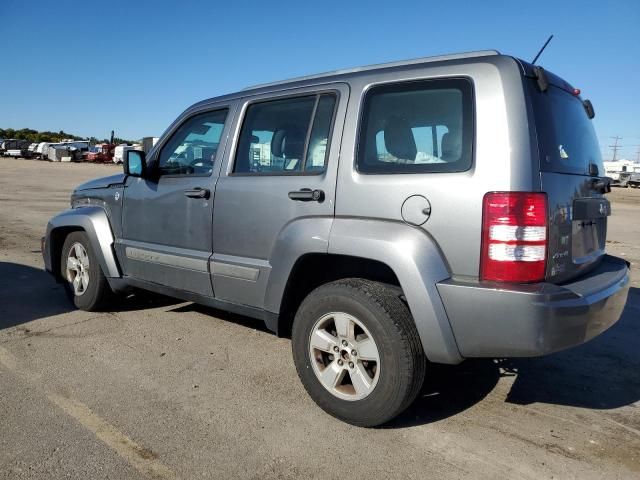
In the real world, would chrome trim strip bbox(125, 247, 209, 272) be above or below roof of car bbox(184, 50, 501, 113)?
below

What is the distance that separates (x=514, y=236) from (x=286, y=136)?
168 centimetres

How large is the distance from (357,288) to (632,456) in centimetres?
166

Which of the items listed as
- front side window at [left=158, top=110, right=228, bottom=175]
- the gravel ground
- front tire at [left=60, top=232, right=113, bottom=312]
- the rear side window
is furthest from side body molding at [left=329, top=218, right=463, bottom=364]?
front tire at [left=60, top=232, right=113, bottom=312]

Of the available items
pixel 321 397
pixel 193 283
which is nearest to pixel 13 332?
pixel 193 283

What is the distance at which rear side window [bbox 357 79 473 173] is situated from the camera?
2.77 metres

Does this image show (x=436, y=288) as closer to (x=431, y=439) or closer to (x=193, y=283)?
(x=431, y=439)

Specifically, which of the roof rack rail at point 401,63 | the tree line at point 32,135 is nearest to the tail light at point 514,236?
the roof rack rail at point 401,63

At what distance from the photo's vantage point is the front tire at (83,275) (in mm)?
4914

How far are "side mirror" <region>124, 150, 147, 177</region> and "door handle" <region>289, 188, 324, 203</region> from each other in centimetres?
168

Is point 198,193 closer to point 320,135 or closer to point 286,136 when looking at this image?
point 286,136

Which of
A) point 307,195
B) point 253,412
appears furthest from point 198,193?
point 253,412

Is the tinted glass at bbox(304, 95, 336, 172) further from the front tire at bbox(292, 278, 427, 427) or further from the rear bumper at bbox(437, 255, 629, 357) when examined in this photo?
the rear bumper at bbox(437, 255, 629, 357)

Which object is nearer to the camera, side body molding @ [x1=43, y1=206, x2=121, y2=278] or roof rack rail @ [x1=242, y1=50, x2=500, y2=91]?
roof rack rail @ [x1=242, y1=50, x2=500, y2=91]

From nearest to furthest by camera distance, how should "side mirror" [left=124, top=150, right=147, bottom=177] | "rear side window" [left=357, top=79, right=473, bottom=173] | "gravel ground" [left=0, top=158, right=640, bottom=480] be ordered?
"gravel ground" [left=0, top=158, right=640, bottom=480]
"rear side window" [left=357, top=79, right=473, bottom=173]
"side mirror" [left=124, top=150, right=147, bottom=177]
